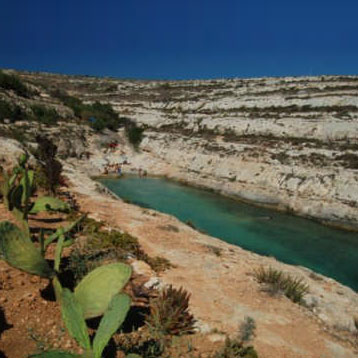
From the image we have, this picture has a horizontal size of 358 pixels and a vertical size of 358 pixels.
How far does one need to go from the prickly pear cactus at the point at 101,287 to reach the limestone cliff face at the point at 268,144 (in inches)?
946

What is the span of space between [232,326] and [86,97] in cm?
7811

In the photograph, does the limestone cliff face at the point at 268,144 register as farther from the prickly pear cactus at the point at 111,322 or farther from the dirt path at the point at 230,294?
the prickly pear cactus at the point at 111,322

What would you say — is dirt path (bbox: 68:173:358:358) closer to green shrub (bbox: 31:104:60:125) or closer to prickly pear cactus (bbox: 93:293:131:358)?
prickly pear cactus (bbox: 93:293:131:358)

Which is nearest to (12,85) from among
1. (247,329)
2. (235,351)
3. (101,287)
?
(101,287)

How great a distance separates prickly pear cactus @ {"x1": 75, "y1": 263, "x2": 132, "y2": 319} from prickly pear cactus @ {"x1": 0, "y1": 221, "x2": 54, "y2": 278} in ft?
2.79

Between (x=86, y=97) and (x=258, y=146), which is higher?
(x=86, y=97)

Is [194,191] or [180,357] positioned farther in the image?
[194,191]

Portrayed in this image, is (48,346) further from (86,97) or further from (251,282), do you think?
(86,97)

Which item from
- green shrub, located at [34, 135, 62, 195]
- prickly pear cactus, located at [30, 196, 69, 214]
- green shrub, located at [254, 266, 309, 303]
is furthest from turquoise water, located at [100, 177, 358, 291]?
prickly pear cactus, located at [30, 196, 69, 214]

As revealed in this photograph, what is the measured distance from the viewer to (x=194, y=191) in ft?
111

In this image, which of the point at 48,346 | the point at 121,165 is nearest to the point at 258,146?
the point at 121,165

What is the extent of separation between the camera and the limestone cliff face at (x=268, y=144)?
28.2m

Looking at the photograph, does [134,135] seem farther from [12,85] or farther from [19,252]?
[19,252]

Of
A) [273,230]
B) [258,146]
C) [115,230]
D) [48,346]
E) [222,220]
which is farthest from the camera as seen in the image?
[258,146]
